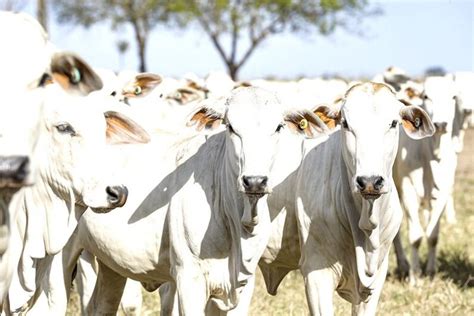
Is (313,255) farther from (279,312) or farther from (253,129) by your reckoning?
(279,312)

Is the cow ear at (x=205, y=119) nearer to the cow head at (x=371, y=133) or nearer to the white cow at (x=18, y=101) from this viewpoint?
the cow head at (x=371, y=133)

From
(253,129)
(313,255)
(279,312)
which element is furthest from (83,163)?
(279,312)

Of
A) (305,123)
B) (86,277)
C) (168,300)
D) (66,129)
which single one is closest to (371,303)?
(305,123)

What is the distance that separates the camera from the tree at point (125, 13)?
141 feet

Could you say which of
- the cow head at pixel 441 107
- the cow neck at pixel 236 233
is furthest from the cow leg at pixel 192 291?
the cow head at pixel 441 107

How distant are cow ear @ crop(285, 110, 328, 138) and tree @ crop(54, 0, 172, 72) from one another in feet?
117

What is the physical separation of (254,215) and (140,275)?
1.08 meters

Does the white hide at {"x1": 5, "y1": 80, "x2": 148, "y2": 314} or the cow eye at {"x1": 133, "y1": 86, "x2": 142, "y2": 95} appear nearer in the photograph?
the white hide at {"x1": 5, "y1": 80, "x2": 148, "y2": 314}

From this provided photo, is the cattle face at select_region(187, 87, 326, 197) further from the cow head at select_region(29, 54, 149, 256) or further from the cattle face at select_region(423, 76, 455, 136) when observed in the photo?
the cattle face at select_region(423, 76, 455, 136)

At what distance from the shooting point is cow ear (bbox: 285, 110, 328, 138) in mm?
6570

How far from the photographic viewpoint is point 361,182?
617 cm

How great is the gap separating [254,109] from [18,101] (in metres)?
2.06

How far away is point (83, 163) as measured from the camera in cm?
562

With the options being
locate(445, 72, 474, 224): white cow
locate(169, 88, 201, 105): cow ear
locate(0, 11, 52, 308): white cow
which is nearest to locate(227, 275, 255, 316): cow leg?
locate(0, 11, 52, 308): white cow
